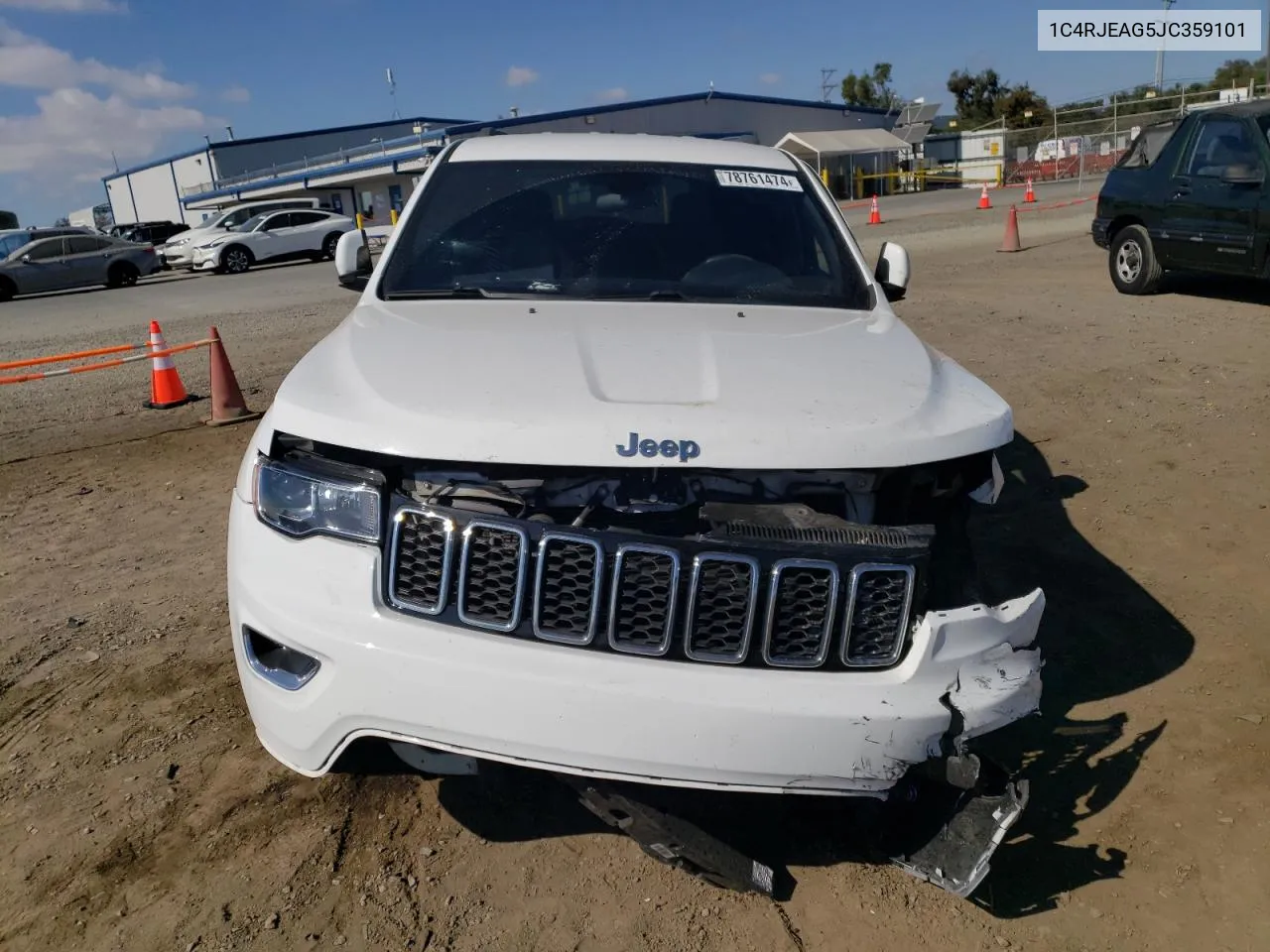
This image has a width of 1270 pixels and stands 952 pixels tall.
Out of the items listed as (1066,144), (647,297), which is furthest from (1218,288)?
(1066,144)

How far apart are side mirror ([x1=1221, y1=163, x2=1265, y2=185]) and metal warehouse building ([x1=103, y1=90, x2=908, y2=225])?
26898 millimetres

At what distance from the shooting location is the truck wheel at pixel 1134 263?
10.3m

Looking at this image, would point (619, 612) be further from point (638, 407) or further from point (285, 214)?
point (285, 214)

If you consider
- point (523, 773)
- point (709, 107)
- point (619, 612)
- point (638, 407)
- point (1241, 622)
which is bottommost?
point (1241, 622)

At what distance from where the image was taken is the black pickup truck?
8.84 metres

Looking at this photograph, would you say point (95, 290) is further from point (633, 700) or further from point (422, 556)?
point (633, 700)

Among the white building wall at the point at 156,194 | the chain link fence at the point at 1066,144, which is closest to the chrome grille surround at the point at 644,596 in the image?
the chain link fence at the point at 1066,144

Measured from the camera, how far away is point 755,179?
157 inches

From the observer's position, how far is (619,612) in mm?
2137

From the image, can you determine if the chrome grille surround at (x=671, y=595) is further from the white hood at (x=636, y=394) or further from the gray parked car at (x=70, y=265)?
A: the gray parked car at (x=70, y=265)

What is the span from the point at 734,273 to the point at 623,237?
0.46 m

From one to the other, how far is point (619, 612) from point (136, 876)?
1.50m

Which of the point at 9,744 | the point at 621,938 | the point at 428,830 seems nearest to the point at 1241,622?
the point at 621,938

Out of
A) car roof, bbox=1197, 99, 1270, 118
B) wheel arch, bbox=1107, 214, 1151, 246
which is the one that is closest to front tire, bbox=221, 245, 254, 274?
wheel arch, bbox=1107, 214, 1151, 246
